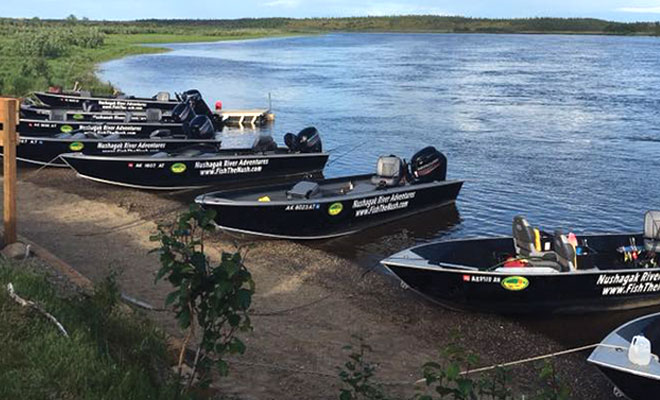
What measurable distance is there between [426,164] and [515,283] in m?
6.78

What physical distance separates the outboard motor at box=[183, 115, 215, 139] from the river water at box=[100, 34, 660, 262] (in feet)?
14.1

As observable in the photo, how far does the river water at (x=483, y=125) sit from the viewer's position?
19.6 meters

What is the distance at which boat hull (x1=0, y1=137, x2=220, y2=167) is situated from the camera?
20.1 metres

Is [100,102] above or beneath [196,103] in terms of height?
beneath

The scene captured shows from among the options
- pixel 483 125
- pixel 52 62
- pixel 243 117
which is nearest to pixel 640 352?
pixel 483 125

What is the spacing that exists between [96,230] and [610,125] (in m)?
26.5

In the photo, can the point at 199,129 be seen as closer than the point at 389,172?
No

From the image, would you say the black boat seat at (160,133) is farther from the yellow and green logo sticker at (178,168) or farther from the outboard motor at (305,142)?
the outboard motor at (305,142)

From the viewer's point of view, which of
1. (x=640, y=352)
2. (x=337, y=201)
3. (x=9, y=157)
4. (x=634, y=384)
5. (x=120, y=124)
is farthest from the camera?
(x=120, y=124)

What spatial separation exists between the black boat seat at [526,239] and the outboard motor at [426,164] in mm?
5651

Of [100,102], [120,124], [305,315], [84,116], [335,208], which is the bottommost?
[305,315]

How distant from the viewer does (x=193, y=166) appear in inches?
743

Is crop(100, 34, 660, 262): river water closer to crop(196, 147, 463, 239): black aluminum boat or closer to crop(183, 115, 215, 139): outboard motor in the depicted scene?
crop(196, 147, 463, 239): black aluminum boat

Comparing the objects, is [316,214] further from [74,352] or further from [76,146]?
[74,352]
